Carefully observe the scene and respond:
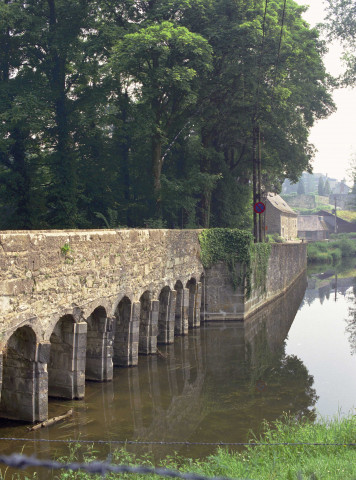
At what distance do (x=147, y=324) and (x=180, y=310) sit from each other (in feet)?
12.2

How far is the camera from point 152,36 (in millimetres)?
24922

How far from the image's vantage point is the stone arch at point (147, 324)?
16891 mm

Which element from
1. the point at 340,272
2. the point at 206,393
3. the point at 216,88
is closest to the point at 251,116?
the point at 216,88

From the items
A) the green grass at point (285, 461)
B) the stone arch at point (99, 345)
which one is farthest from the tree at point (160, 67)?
the green grass at point (285, 461)

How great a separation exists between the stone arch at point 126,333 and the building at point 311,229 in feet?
240

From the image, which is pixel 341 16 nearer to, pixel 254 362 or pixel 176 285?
pixel 176 285

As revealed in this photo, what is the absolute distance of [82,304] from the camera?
1234cm

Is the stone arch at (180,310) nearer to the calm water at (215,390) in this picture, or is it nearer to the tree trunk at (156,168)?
the calm water at (215,390)

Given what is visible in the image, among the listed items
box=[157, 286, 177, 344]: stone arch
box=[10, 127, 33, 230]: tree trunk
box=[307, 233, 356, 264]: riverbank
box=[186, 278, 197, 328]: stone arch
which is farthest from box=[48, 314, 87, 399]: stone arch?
box=[307, 233, 356, 264]: riverbank

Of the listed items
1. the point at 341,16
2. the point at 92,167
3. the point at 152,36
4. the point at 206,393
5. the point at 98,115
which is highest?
the point at 341,16

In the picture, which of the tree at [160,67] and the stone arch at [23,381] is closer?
the stone arch at [23,381]

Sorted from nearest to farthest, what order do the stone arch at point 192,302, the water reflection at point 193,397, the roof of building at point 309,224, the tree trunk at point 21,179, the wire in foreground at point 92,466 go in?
the wire in foreground at point 92,466
the water reflection at point 193,397
the stone arch at point 192,302
the tree trunk at point 21,179
the roof of building at point 309,224

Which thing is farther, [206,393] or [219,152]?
[219,152]

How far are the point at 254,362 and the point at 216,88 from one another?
16502 millimetres
